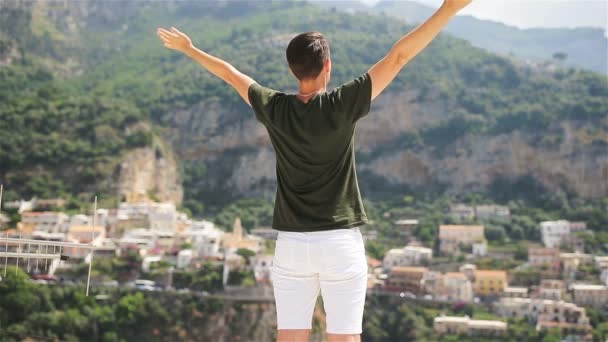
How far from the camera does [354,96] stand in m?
1.94

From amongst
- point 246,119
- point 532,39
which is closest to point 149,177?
point 246,119

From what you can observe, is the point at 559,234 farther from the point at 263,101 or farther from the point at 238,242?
the point at 263,101

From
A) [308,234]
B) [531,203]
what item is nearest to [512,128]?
[531,203]

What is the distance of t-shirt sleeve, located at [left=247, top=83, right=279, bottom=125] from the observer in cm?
209

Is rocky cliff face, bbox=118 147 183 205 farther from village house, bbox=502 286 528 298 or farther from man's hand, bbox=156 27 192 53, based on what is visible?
man's hand, bbox=156 27 192 53

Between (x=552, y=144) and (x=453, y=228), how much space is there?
41.1ft

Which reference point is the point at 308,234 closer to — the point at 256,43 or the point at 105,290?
the point at 105,290

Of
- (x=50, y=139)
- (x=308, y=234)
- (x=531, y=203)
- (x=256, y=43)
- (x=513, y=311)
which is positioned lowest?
(x=513, y=311)

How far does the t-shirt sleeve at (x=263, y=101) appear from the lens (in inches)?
82.1

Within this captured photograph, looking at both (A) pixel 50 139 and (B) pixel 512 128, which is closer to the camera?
(A) pixel 50 139

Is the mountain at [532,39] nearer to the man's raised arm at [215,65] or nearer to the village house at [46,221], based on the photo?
the village house at [46,221]

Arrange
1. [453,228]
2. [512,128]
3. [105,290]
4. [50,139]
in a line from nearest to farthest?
[105,290] → [453,228] → [50,139] → [512,128]

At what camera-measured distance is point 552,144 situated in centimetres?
5456

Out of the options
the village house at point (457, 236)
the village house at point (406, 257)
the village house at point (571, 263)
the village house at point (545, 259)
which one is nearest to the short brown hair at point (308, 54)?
the village house at point (406, 257)
